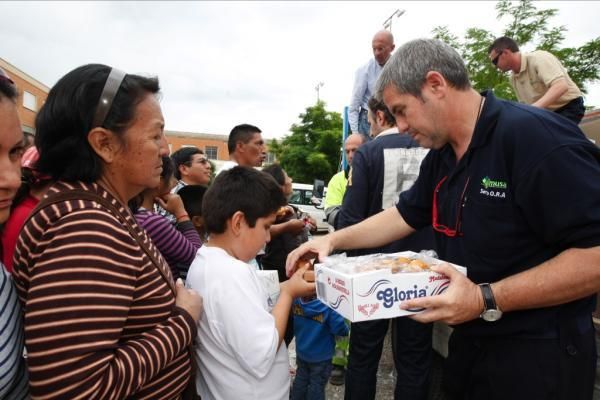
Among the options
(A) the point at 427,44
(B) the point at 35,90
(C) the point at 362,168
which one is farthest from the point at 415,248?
(B) the point at 35,90

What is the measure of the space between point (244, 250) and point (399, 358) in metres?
1.67

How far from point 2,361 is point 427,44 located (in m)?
1.99

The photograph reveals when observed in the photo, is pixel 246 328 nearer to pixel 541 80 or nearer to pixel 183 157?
pixel 183 157

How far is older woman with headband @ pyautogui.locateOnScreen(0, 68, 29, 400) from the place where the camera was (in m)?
1.02

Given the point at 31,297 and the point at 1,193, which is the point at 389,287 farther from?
the point at 1,193

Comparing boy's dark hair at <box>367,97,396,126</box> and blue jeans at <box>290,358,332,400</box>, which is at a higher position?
boy's dark hair at <box>367,97,396,126</box>

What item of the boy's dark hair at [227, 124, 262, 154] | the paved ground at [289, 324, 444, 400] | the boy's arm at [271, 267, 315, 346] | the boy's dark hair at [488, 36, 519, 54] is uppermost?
the boy's dark hair at [488, 36, 519, 54]

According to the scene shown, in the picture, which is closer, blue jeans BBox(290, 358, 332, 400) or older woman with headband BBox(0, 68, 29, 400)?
older woman with headband BBox(0, 68, 29, 400)

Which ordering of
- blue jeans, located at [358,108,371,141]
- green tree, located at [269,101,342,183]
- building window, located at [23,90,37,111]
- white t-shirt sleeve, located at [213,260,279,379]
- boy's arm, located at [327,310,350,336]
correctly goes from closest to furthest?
white t-shirt sleeve, located at [213,260,279,379] < boy's arm, located at [327,310,350,336] < blue jeans, located at [358,108,371,141] < building window, located at [23,90,37,111] < green tree, located at [269,101,342,183]

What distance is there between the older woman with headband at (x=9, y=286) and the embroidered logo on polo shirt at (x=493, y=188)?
1688 millimetres

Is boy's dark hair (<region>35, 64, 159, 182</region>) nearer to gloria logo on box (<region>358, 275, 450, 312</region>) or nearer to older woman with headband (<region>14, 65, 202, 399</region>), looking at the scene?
older woman with headband (<region>14, 65, 202, 399</region>)

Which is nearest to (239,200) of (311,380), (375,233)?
(375,233)

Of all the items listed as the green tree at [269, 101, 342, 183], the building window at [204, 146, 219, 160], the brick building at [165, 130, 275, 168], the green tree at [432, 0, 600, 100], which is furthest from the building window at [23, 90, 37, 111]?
the green tree at [432, 0, 600, 100]

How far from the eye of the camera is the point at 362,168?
115 inches
